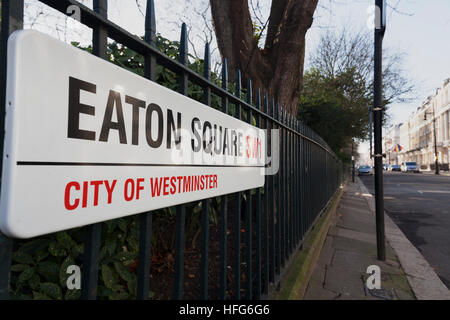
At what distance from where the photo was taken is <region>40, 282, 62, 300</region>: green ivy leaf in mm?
1127

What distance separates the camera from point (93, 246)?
0.88m

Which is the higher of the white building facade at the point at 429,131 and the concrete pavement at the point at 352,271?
the white building facade at the point at 429,131

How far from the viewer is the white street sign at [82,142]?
2.07 ft

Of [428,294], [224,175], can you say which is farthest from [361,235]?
[224,175]

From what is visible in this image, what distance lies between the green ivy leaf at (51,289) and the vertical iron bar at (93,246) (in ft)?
1.16

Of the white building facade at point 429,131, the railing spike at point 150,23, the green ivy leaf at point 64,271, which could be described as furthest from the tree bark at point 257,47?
the white building facade at point 429,131

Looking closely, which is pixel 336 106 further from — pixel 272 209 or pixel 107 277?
pixel 107 277

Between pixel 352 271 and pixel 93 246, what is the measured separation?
319 centimetres

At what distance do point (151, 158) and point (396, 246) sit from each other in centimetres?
479

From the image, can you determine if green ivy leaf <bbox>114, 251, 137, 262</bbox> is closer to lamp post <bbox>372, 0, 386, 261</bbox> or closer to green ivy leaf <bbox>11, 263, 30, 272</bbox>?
green ivy leaf <bbox>11, 263, 30, 272</bbox>

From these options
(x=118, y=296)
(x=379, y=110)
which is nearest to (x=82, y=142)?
(x=118, y=296)

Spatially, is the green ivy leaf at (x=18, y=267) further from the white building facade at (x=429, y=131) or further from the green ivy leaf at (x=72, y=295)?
the white building facade at (x=429, y=131)

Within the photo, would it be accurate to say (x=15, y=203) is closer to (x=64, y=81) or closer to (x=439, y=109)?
(x=64, y=81)

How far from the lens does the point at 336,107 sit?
12.6 meters
